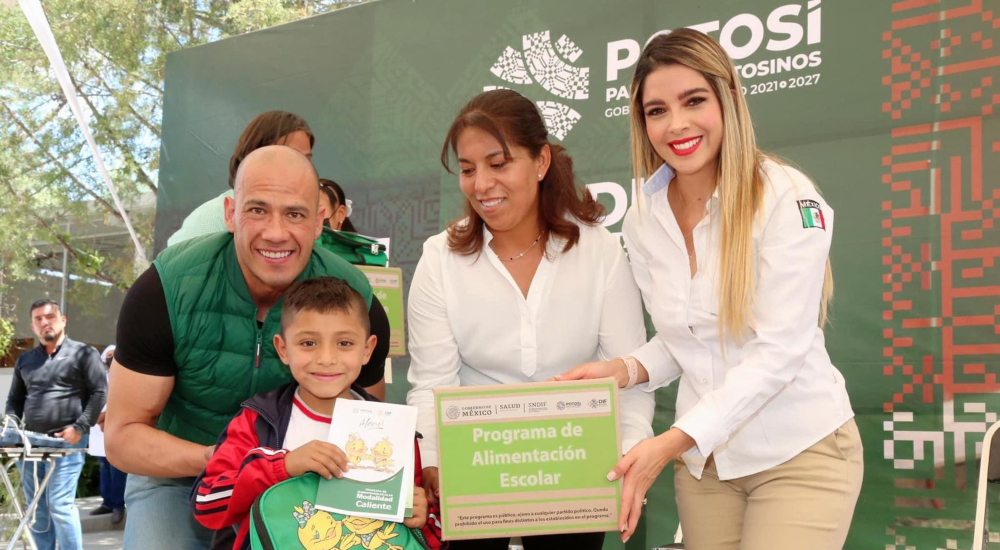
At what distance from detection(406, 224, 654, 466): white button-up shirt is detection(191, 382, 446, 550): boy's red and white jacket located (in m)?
0.42

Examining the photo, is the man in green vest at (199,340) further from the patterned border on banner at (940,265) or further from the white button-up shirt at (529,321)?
the patterned border on banner at (940,265)

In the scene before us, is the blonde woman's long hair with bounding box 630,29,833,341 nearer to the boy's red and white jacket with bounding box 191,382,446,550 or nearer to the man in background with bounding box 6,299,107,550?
the boy's red and white jacket with bounding box 191,382,446,550

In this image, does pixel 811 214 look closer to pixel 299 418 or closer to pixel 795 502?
pixel 795 502

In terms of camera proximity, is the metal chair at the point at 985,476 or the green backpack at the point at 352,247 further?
the green backpack at the point at 352,247

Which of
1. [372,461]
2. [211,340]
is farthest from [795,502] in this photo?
[211,340]

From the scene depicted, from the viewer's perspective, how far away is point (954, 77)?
370cm

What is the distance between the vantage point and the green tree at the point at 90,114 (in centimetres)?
959

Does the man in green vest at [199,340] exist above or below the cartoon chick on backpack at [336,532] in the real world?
above

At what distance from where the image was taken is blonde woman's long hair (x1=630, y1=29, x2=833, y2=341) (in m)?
2.03

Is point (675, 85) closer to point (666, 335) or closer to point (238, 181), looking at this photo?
point (666, 335)

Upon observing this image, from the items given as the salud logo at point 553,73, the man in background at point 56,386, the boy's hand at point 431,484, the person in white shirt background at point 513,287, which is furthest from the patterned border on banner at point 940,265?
the man in background at point 56,386

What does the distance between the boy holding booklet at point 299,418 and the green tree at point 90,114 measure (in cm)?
758

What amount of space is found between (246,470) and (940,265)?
10.1 feet

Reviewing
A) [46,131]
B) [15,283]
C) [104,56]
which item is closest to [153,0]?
[104,56]
